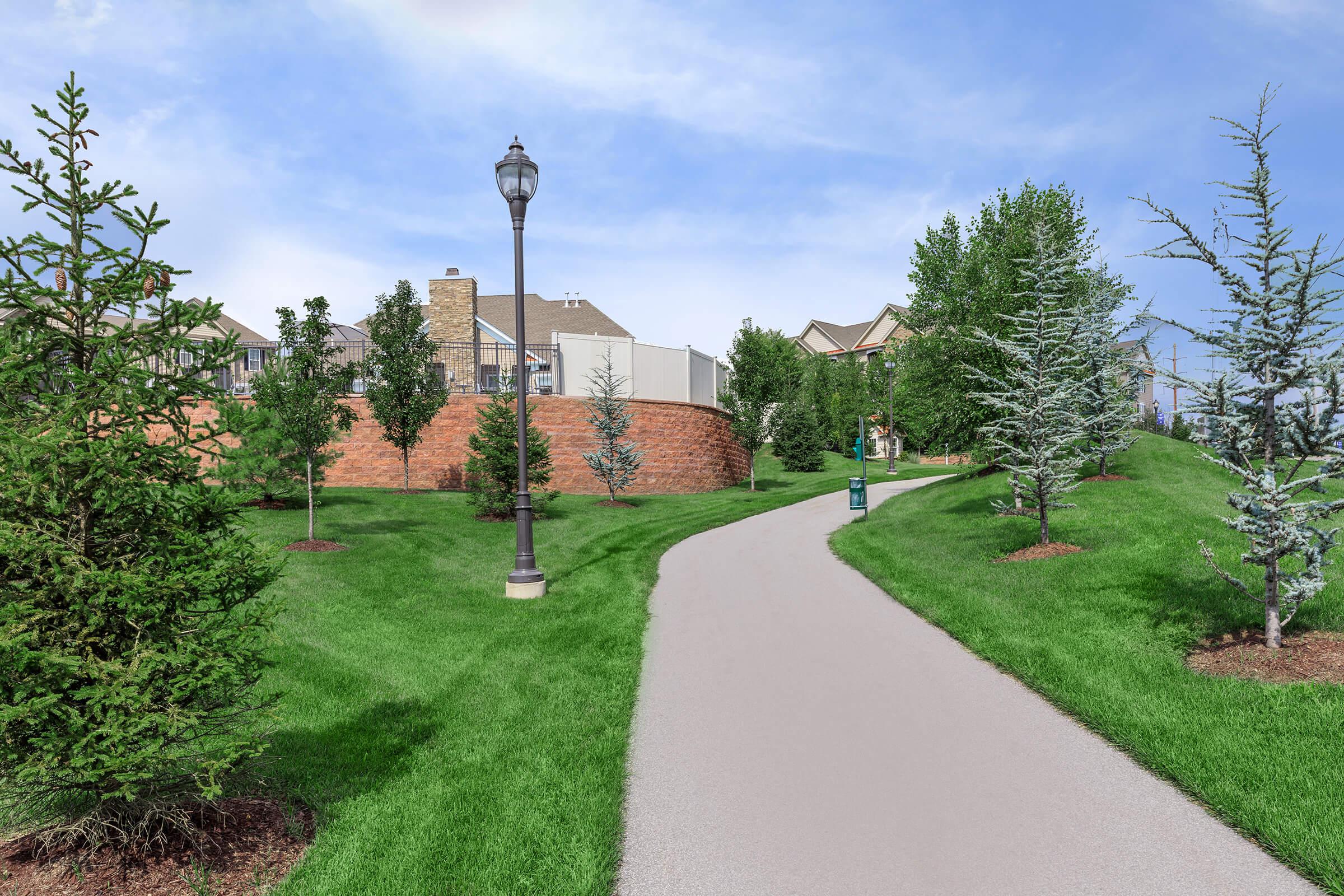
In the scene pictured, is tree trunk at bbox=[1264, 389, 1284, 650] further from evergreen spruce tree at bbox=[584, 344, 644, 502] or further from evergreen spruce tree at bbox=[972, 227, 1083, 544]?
evergreen spruce tree at bbox=[584, 344, 644, 502]

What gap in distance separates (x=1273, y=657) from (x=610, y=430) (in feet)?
68.7

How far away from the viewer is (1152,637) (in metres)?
7.55

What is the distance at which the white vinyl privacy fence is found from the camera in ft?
94.2

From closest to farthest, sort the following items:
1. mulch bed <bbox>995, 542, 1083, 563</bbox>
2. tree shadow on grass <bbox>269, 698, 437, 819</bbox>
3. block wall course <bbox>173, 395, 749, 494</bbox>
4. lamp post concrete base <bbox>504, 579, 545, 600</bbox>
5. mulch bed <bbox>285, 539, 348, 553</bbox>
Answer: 1. tree shadow on grass <bbox>269, 698, 437, 819</bbox>
2. lamp post concrete base <bbox>504, 579, 545, 600</bbox>
3. mulch bed <bbox>995, 542, 1083, 563</bbox>
4. mulch bed <bbox>285, 539, 348, 553</bbox>
5. block wall course <bbox>173, 395, 749, 494</bbox>

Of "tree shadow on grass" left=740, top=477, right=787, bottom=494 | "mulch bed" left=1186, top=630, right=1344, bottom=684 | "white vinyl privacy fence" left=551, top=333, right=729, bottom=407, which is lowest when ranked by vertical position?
"mulch bed" left=1186, top=630, right=1344, bottom=684

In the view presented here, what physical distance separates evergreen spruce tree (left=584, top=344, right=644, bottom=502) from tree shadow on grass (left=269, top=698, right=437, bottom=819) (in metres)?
18.6

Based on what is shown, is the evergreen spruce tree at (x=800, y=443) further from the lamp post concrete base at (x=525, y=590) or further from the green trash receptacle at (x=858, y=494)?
the lamp post concrete base at (x=525, y=590)

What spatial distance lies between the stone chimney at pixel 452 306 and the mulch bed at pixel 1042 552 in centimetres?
2473

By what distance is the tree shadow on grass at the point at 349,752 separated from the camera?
186 inches

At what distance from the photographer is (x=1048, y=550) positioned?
38.4 feet

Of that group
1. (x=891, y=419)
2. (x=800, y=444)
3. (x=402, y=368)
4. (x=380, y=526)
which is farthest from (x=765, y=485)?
(x=380, y=526)

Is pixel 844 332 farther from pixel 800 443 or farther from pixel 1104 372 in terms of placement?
pixel 1104 372

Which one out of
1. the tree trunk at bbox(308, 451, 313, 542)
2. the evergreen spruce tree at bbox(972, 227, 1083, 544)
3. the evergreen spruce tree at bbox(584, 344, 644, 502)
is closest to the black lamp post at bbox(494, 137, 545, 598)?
the tree trunk at bbox(308, 451, 313, 542)

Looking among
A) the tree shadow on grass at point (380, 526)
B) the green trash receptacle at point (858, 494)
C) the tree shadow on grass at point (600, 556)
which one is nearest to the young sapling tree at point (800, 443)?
the green trash receptacle at point (858, 494)
